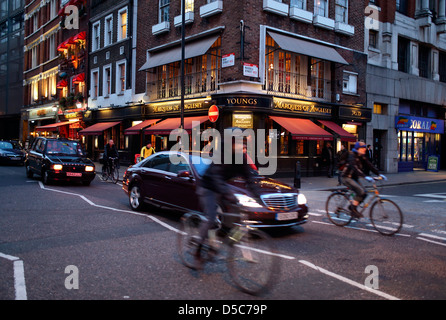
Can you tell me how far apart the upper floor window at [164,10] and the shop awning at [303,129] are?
32.3 ft

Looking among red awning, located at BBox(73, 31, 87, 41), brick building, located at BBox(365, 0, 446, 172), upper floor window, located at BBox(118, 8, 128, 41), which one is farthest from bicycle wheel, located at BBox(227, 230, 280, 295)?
red awning, located at BBox(73, 31, 87, 41)

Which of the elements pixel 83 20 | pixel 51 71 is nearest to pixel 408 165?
pixel 83 20

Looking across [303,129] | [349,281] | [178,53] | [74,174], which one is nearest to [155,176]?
[349,281]

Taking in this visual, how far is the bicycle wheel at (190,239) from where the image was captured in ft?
15.7

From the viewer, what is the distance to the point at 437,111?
98.4ft

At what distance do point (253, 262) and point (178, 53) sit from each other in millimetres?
18398

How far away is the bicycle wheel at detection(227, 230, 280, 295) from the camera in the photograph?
3.98 m

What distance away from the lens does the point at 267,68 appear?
757 inches

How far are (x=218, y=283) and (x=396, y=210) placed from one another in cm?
427

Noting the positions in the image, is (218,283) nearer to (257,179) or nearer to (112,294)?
(112,294)

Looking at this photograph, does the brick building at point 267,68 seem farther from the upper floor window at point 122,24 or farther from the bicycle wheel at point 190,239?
the bicycle wheel at point 190,239

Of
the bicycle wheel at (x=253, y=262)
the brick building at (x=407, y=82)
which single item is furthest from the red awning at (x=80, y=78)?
the bicycle wheel at (x=253, y=262)

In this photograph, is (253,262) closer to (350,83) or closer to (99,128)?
(350,83)

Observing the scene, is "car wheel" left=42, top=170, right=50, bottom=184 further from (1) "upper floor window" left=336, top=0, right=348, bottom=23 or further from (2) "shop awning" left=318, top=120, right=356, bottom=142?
(1) "upper floor window" left=336, top=0, right=348, bottom=23
